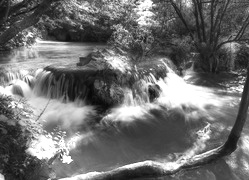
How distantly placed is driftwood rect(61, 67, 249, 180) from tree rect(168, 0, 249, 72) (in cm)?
1018

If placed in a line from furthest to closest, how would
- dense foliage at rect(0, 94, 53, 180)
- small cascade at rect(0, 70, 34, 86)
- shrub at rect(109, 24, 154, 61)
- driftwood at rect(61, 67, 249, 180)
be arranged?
1. shrub at rect(109, 24, 154, 61)
2. small cascade at rect(0, 70, 34, 86)
3. driftwood at rect(61, 67, 249, 180)
4. dense foliage at rect(0, 94, 53, 180)

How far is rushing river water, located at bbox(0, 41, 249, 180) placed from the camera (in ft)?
19.7

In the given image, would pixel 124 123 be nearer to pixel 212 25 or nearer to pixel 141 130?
pixel 141 130

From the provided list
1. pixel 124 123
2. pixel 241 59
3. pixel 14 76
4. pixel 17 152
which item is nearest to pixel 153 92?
pixel 124 123

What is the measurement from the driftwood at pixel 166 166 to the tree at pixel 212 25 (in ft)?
33.4

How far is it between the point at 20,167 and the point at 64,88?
21.8 ft

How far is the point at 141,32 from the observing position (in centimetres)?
1423

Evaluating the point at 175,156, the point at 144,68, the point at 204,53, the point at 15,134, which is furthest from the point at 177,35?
the point at 15,134

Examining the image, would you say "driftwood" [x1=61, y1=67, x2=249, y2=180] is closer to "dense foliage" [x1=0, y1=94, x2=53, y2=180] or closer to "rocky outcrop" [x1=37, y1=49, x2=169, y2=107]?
"dense foliage" [x1=0, y1=94, x2=53, y2=180]

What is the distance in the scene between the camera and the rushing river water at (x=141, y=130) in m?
6.00

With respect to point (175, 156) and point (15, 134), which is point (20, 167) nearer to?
point (15, 134)

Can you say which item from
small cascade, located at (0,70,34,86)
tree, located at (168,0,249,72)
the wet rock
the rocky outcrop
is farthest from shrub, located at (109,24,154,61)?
small cascade, located at (0,70,34,86)

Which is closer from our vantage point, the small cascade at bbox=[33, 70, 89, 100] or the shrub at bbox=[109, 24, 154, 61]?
the small cascade at bbox=[33, 70, 89, 100]

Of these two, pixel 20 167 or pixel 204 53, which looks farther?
pixel 204 53
